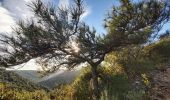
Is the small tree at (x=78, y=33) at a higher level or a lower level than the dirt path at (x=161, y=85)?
higher

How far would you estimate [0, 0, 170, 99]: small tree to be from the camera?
12.6m

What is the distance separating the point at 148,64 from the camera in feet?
Answer: 59.5

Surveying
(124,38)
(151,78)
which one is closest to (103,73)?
(151,78)

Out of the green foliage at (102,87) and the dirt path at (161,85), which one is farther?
the green foliage at (102,87)

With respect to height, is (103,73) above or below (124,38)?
below

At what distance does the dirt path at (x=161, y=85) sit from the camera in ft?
43.3

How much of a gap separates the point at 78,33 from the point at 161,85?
5.07 meters

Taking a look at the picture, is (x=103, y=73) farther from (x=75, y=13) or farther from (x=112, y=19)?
(x=75, y=13)

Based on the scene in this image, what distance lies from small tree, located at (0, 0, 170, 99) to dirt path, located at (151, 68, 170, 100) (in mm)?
2433

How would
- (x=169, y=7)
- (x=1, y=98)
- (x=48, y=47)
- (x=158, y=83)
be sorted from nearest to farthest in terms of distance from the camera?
(x=1, y=98) < (x=48, y=47) < (x=169, y=7) < (x=158, y=83)

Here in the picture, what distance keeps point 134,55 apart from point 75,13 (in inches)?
300

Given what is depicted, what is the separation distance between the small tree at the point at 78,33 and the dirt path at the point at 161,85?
2.43 meters

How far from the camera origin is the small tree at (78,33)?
12602mm

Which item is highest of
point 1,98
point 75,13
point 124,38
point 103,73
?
point 75,13
